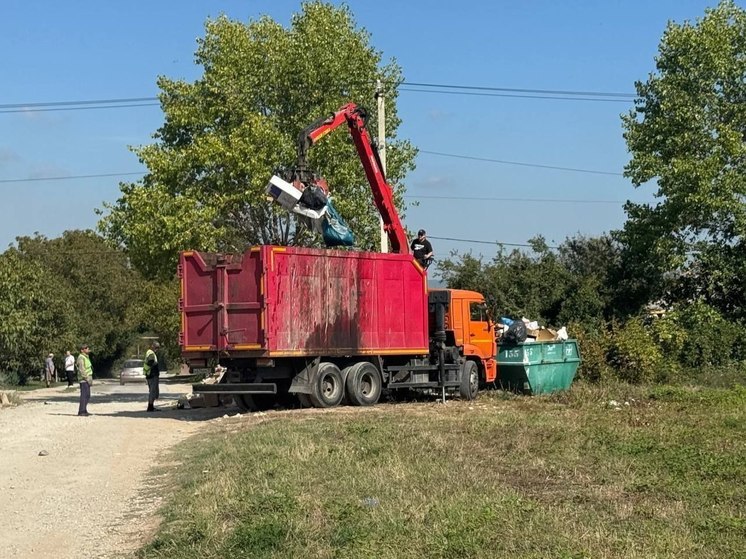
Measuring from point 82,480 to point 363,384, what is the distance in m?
9.99

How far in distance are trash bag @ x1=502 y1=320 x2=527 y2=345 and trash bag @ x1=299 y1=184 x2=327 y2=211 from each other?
278 inches

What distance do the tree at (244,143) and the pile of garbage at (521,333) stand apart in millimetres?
6890

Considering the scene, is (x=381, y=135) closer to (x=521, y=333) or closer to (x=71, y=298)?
(x=521, y=333)

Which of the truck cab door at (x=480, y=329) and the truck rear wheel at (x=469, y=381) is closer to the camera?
the truck rear wheel at (x=469, y=381)

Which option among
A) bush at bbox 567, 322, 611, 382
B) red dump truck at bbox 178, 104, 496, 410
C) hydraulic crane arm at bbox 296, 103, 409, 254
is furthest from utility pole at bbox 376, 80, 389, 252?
bush at bbox 567, 322, 611, 382

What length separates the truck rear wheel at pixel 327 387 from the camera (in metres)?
20.6

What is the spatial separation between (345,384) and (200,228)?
9.26 metres

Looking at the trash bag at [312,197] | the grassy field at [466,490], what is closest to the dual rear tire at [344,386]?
the trash bag at [312,197]

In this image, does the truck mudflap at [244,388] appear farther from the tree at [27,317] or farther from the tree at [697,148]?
the tree at [27,317]

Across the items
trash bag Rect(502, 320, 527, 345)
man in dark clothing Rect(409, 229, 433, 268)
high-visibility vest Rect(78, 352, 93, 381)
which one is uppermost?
man in dark clothing Rect(409, 229, 433, 268)

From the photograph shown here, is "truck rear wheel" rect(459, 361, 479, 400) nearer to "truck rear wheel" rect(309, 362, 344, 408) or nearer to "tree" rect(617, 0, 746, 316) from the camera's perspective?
"truck rear wheel" rect(309, 362, 344, 408)

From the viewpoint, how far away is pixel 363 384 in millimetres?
22016

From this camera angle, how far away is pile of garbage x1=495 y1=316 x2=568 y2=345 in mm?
24094

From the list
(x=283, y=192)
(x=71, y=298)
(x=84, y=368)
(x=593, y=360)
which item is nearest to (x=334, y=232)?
(x=283, y=192)
